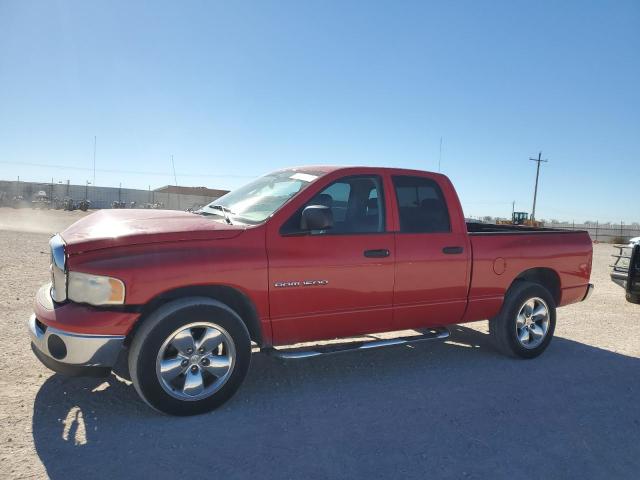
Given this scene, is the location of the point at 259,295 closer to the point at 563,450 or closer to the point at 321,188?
the point at 321,188

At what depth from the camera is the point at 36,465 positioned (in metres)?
2.81

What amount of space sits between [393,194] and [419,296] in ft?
3.18

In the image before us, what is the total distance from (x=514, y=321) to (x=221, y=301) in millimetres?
3161

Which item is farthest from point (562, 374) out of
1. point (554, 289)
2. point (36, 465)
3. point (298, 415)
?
point (36, 465)

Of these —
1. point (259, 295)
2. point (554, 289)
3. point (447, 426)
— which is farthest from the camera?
point (554, 289)

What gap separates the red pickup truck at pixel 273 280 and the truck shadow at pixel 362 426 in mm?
350

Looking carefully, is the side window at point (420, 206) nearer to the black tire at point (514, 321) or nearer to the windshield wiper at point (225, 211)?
the black tire at point (514, 321)

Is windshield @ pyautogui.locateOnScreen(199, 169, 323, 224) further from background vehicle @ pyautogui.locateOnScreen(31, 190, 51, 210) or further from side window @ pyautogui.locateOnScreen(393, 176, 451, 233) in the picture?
background vehicle @ pyautogui.locateOnScreen(31, 190, 51, 210)

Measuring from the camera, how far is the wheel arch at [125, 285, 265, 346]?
11.4 ft

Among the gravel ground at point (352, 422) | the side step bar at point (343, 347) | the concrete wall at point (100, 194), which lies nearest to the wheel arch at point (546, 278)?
the gravel ground at point (352, 422)

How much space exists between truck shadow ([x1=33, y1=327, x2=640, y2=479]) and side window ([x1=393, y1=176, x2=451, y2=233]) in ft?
4.62

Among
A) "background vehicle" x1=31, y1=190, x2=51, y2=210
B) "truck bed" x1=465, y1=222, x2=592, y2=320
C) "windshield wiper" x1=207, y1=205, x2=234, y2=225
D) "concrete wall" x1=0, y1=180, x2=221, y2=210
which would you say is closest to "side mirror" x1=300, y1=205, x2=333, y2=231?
"windshield wiper" x1=207, y1=205, x2=234, y2=225

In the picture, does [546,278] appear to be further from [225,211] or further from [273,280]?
[225,211]

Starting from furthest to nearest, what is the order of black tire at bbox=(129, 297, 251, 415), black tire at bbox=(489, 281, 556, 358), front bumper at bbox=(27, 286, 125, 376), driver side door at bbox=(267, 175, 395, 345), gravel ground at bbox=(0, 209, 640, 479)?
black tire at bbox=(489, 281, 556, 358), driver side door at bbox=(267, 175, 395, 345), black tire at bbox=(129, 297, 251, 415), front bumper at bbox=(27, 286, 125, 376), gravel ground at bbox=(0, 209, 640, 479)
